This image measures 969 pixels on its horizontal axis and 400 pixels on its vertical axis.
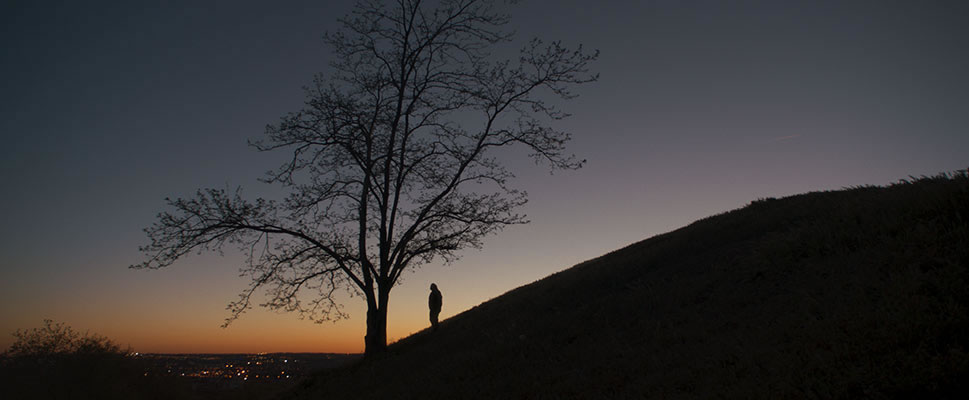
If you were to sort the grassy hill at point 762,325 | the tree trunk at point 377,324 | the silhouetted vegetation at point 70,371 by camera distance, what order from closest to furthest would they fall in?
the grassy hill at point 762,325 → the tree trunk at point 377,324 → the silhouetted vegetation at point 70,371

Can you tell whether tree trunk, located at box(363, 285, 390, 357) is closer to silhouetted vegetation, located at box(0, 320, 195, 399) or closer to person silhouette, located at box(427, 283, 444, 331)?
person silhouette, located at box(427, 283, 444, 331)

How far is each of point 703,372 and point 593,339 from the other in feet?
12.0

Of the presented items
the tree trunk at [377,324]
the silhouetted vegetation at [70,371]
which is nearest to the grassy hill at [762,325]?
the tree trunk at [377,324]

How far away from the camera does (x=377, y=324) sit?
58.3 feet

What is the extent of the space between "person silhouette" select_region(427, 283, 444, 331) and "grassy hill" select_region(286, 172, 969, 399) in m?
3.88

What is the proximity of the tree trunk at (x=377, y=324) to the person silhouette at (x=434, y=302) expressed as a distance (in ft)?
8.04

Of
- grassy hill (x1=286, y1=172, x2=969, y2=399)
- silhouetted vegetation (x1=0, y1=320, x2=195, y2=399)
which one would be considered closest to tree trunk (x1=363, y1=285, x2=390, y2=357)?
grassy hill (x1=286, y1=172, x2=969, y2=399)

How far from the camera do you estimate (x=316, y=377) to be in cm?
1859

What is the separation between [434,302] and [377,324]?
9.16 ft

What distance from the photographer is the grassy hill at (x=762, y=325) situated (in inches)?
214

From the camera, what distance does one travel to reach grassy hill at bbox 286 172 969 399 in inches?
214

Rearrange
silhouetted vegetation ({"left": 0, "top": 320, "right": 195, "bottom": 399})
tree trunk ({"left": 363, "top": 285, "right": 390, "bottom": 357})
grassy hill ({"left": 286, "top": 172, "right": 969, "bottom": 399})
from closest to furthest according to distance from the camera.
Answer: grassy hill ({"left": 286, "top": 172, "right": 969, "bottom": 399}), tree trunk ({"left": 363, "top": 285, "right": 390, "bottom": 357}), silhouetted vegetation ({"left": 0, "top": 320, "right": 195, "bottom": 399})

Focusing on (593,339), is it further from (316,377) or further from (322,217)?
(316,377)

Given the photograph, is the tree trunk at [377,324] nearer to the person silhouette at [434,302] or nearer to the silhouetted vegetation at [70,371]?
the person silhouette at [434,302]
